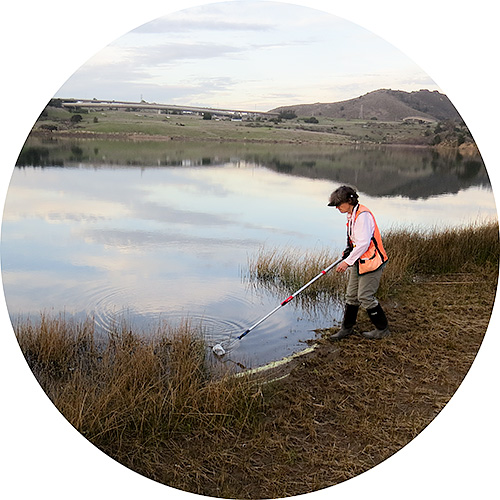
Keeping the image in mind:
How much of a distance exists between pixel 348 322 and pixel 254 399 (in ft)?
5.50

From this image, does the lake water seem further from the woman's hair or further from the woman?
the woman's hair

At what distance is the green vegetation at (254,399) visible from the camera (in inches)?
116

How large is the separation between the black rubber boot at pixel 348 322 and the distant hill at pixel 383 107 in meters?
2.55

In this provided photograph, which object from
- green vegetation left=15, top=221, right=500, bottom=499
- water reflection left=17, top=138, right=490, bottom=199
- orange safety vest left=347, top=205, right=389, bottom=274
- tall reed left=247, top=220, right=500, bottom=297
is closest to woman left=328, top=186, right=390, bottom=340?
orange safety vest left=347, top=205, right=389, bottom=274

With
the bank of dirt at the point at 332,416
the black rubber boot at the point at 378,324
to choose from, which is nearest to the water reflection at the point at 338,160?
the bank of dirt at the point at 332,416

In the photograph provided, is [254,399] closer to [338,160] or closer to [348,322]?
[348,322]

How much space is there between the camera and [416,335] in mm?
4754

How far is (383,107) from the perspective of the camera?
6234 mm

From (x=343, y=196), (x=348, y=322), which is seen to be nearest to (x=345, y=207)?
(x=343, y=196)

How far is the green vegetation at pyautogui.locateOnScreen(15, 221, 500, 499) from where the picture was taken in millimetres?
2949

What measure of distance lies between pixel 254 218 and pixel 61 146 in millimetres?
3100

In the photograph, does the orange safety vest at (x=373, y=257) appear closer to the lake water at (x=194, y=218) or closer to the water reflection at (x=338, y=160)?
the lake water at (x=194, y=218)

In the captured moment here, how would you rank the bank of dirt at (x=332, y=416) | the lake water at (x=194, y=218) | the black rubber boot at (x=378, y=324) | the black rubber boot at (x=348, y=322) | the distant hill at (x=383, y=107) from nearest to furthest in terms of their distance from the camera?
the bank of dirt at (x=332, y=416), the black rubber boot at (x=378, y=324), the black rubber boot at (x=348, y=322), the lake water at (x=194, y=218), the distant hill at (x=383, y=107)

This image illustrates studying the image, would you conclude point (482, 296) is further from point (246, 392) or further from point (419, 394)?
point (246, 392)
